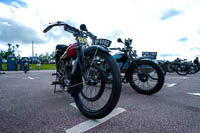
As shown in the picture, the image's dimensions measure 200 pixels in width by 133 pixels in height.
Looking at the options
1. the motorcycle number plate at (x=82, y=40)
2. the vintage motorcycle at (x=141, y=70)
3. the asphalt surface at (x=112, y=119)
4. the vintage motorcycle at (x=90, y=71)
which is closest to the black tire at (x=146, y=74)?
the vintage motorcycle at (x=141, y=70)

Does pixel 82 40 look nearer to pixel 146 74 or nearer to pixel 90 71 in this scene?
pixel 90 71

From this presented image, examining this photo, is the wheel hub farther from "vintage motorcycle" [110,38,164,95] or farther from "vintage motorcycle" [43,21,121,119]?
"vintage motorcycle" [43,21,121,119]

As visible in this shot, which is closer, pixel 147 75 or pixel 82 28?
pixel 82 28

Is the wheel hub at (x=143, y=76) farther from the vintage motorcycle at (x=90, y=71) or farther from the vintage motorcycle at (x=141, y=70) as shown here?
the vintage motorcycle at (x=90, y=71)

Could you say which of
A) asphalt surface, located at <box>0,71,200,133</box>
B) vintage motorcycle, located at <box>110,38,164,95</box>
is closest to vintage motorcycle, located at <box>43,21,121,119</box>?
asphalt surface, located at <box>0,71,200,133</box>

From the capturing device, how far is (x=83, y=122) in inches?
52.1

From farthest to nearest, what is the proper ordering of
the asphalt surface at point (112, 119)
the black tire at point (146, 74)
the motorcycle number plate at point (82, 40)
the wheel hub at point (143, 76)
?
1. the wheel hub at point (143, 76)
2. the black tire at point (146, 74)
3. the motorcycle number plate at point (82, 40)
4. the asphalt surface at point (112, 119)

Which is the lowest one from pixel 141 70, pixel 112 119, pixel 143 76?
pixel 112 119

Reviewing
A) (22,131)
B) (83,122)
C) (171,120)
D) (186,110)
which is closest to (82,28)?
(83,122)

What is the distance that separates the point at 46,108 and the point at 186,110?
7.10ft

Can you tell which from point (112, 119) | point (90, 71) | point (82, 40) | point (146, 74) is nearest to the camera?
point (112, 119)

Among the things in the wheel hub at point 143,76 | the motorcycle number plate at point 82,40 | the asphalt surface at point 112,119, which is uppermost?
the motorcycle number plate at point 82,40

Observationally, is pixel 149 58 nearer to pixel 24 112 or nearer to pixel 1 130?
pixel 24 112

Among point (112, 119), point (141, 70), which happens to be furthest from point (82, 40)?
point (141, 70)
